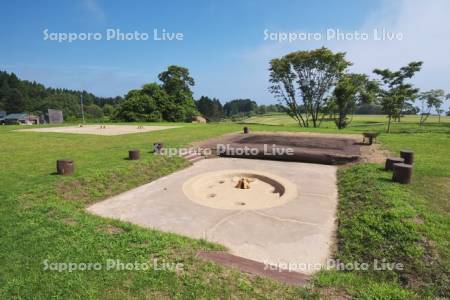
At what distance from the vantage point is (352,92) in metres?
20.8

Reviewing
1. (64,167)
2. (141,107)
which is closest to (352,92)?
(64,167)

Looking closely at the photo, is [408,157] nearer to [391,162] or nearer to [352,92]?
[391,162]

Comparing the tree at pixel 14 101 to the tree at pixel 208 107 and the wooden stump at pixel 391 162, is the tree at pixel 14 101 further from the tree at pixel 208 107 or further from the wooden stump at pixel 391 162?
the wooden stump at pixel 391 162

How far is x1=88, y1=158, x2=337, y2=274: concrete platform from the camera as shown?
360 centimetres

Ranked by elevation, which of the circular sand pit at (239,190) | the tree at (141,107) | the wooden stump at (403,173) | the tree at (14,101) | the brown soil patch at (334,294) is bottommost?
the brown soil patch at (334,294)

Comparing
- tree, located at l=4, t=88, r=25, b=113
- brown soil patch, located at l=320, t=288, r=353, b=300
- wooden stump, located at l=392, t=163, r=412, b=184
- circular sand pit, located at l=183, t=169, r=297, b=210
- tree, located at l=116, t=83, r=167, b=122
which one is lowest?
brown soil patch, located at l=320, t=288, r=353, b=300

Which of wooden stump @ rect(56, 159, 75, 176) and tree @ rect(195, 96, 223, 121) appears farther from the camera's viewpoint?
tree @ rect(195, 96, 223, 121)

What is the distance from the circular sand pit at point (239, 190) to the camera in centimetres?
541

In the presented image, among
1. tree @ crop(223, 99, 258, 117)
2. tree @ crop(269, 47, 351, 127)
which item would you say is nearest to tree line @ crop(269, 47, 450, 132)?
tree @ crop(269, 47, 351, 127)

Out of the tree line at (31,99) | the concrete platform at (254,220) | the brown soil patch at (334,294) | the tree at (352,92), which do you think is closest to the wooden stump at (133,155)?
the concrete platform at (254,220)

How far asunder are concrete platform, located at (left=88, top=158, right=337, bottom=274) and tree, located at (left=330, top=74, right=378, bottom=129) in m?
16.6

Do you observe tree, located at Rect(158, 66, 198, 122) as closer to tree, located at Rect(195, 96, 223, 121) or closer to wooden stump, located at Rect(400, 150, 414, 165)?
wooden stump, located at Rect(400, 150, 414, 165)

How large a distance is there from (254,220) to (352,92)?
19.8 meters

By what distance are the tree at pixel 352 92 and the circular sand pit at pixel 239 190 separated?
1675 centimetres
